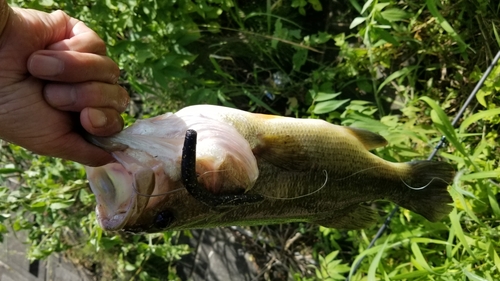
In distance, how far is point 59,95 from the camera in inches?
61.1

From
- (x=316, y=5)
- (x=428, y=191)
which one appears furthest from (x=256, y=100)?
(x=428, y=191)

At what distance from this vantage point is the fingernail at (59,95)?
154 cm

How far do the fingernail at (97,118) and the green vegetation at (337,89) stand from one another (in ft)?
5.35

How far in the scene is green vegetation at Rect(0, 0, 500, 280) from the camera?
10.3 feet

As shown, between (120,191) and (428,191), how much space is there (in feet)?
6.17

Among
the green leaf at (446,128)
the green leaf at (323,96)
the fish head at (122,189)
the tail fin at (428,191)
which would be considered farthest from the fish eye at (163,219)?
the green leaf at (323,96)

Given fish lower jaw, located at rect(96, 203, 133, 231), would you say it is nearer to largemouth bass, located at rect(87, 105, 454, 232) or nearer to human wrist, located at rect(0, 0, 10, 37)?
largemouth bass, located at rect(87, 105, 454, 232)

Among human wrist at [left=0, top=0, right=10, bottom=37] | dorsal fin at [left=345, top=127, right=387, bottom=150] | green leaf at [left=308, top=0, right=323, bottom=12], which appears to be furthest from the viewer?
green leaf at [left=308, top=0, right=323, bottom=12]

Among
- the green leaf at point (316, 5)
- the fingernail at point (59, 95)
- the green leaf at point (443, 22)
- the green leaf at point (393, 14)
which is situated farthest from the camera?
the green leaf at point (316, 5)

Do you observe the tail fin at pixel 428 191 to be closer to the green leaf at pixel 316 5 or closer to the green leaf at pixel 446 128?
the green leaf at pixel 446 128

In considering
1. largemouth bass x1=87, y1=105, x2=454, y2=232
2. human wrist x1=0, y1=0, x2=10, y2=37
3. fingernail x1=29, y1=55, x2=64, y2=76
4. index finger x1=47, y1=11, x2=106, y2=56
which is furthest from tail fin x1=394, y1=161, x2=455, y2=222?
human wrist x1=0, y1=0, x2=10, y2=37

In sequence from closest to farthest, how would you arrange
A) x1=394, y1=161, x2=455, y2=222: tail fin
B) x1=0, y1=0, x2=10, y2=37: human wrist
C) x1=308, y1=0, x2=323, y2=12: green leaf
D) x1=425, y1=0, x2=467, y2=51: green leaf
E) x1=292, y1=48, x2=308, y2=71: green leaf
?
x1=0, y1=0, x2=10, y2=37: human wrist, x1=394, y1=161, x2=455, y2=222: tail fin, x1=425, y1=0, x2=467, y2=51: green leaf, x1=292, y1=48, x2=308, y2=71: green leaf, x1=308, y1=0, x2=323, y2=12: green leaf

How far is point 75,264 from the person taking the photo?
5559mm

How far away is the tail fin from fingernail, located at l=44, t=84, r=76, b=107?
1.93 meters
